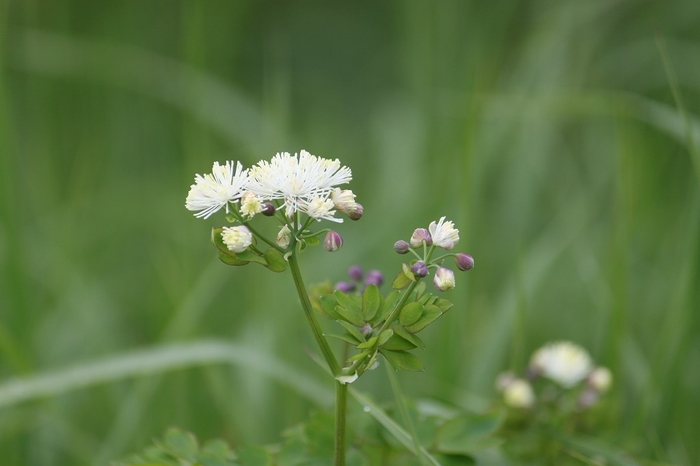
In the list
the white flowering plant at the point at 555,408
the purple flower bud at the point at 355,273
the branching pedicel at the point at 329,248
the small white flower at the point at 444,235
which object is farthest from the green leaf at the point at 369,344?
the white flowering plant at the point at 555,408

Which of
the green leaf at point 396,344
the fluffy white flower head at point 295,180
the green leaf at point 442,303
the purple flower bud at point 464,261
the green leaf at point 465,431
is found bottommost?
the green leaf at point 465,431

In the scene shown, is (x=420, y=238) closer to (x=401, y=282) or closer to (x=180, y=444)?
(x=401, y=282)

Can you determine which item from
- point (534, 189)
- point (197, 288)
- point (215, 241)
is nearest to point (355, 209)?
point (215, 241)

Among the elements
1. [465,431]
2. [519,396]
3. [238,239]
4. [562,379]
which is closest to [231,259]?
[238,239]

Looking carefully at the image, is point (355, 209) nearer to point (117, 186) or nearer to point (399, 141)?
point (399, 141)

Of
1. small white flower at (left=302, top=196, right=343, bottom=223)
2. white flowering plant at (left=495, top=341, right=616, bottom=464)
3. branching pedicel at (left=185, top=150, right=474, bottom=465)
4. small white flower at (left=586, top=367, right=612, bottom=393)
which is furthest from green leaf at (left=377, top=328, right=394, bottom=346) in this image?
small white flower at (left=586, top=367, right=612, bottom=393)

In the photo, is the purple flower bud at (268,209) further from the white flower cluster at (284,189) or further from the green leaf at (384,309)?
the green leaf at (384,309)

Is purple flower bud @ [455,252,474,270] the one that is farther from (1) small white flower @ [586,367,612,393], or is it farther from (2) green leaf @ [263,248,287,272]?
(1) small white flower @ [586,367,612,393]
